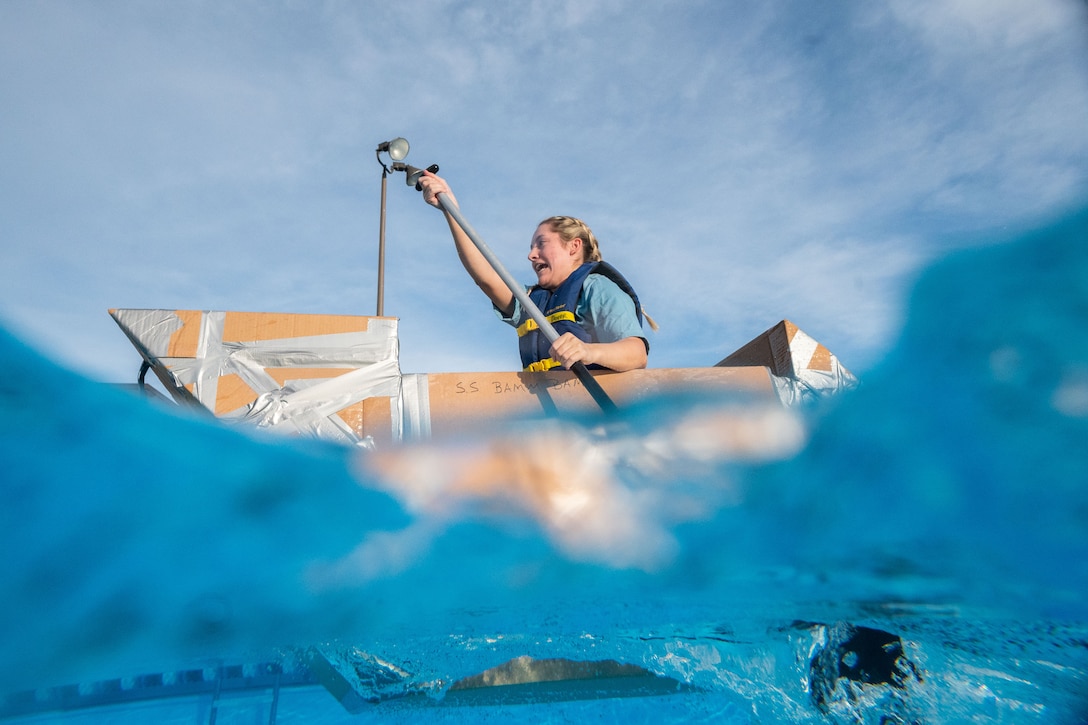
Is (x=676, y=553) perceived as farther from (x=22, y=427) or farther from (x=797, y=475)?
(x=22, y=427)

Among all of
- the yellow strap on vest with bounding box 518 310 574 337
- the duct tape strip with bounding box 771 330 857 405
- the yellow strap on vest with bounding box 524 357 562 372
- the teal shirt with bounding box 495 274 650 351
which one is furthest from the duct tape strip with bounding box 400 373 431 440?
the duct tape strip with bounding box 771 330 857 405

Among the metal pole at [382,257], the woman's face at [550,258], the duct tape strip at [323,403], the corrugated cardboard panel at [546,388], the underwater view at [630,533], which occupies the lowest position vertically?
the underwater view at [630,533]

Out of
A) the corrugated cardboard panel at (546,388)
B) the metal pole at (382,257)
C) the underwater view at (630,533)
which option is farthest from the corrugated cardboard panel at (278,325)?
the metal pole at (382,257)

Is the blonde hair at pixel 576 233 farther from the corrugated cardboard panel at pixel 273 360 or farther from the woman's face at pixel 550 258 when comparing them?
the corrugated cardboard panel at pixel 273 360

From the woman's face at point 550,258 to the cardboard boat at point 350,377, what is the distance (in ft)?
2.24

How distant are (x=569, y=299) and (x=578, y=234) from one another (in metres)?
0.55

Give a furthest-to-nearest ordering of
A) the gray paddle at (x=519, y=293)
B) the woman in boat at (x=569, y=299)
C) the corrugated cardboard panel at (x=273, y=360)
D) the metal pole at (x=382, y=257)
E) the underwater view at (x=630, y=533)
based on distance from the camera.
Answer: the metal pole at (x=382, y=257)
the corrugated cardboard panel at (x=273, y=360)
the woman in boat at (x=569, y=299)
the gray paddle at (x=519, y=293)
the underwater view at (x=630, y=533)

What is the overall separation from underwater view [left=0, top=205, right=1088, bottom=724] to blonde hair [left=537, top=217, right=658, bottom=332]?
1422 millimetres

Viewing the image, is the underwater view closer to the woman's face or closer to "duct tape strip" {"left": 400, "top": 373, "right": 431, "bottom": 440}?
"duct tape strip" {"left": 400, "top": 373, "right": 431, "bottom": 440}

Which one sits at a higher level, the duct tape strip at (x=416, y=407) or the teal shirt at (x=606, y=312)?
the teal shirt at (x=606, y=312)

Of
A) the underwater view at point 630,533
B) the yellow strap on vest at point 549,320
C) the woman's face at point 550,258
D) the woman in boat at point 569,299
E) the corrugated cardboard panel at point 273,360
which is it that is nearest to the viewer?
the underwater view at point 630,533

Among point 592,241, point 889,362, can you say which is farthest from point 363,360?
point 889,362

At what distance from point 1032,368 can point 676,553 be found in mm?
637

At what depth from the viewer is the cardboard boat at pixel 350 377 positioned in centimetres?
181
